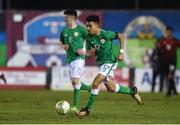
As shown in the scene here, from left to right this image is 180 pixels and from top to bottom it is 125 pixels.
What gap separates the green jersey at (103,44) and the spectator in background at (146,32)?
1564 centimetres

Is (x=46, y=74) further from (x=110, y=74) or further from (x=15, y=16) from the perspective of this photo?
(x=110, y=74)

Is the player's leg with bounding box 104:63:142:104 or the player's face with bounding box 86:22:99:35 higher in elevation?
the player's face with bounding box 86:22:99:35

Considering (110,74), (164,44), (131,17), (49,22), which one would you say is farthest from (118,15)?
(110,74)

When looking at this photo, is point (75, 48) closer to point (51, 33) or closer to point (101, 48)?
point (101, 48)

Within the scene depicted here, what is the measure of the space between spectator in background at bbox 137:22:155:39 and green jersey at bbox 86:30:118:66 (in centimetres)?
1564

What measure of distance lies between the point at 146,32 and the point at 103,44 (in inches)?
628

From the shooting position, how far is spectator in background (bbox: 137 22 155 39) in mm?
32031

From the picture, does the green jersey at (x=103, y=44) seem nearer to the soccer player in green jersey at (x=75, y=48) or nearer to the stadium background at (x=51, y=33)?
the soccer player in green jersey at (x=75, y=48)

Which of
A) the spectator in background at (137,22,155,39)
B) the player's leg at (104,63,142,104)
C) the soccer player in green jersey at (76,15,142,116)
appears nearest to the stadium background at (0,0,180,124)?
the spectator in background at (137,22,155,39)

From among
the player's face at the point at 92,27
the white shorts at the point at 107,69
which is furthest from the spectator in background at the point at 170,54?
the player's face at the point at 92,27

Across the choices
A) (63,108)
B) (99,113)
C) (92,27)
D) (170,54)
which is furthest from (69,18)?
(170,54)

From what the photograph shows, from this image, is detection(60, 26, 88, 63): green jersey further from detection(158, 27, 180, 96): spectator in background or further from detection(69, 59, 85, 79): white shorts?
detection(158, 27, 180, 96): spectator in background
